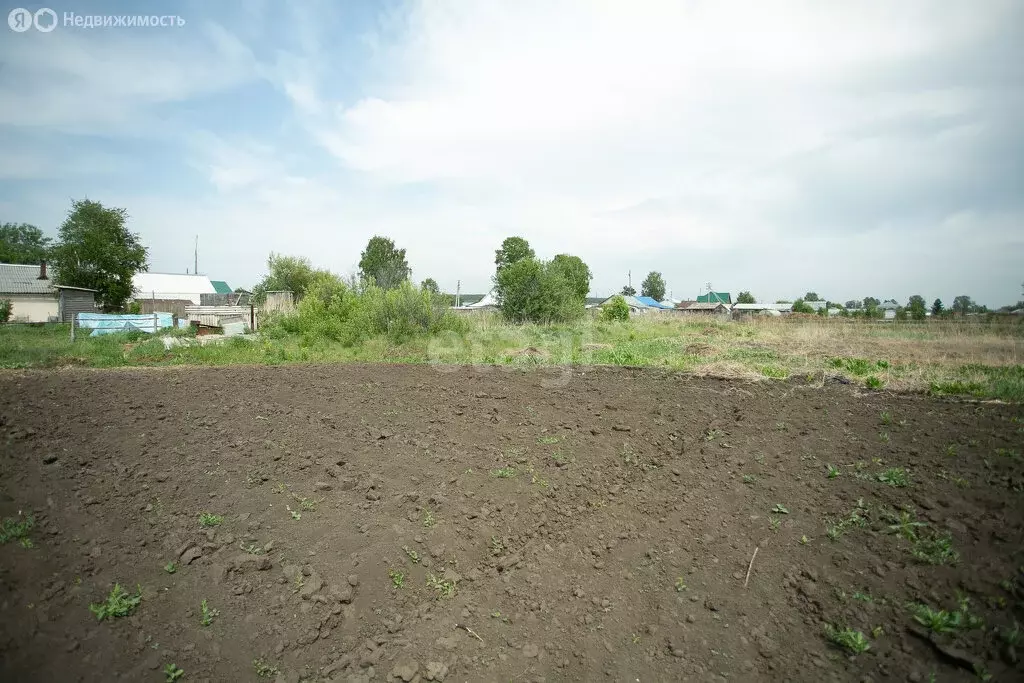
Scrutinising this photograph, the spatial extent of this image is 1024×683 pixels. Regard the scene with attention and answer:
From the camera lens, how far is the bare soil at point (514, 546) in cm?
257

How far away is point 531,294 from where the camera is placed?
23.6 metres

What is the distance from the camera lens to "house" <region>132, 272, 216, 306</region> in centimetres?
4372

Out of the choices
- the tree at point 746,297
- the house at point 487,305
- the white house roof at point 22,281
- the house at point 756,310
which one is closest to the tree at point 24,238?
the white house roof at point 22,281

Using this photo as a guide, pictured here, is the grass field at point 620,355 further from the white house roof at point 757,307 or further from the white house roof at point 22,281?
the white house roof at point 757,307

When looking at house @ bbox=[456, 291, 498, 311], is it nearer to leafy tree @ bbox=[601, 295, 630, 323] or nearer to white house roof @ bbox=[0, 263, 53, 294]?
leafy tree @ bbox=[601, 295, 630, 323]

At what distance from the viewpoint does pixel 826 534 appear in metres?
3.27

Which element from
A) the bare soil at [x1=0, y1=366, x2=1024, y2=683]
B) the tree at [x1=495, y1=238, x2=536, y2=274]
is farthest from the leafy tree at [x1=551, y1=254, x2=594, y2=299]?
the bare soil at [x1=0, y1=366, x2=1024, y2=683]

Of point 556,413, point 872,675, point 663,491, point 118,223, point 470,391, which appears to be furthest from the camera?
point 118,223

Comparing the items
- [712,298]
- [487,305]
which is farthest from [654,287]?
[487,305]

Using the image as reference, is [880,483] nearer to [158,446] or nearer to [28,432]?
[158,446]

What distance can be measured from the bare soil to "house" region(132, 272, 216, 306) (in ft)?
153

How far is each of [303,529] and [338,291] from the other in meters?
15.4

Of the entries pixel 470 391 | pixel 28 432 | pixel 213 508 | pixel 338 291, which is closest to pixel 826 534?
pixel 213 508

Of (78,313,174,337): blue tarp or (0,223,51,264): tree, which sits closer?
(78,313,174,337): blue tarp
